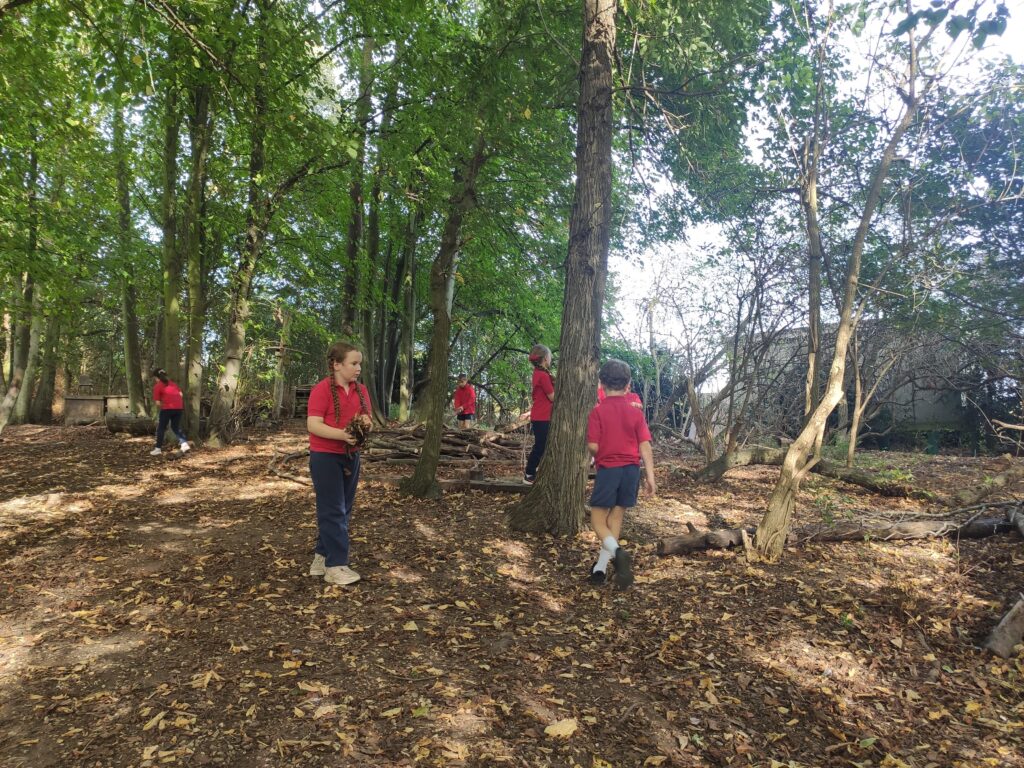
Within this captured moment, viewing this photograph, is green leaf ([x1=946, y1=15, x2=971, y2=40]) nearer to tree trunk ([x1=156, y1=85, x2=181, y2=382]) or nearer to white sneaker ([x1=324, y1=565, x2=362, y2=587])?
white sneaker ([x1=324, y1=565, x2=362, y2=587])

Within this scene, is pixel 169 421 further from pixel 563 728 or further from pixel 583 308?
pixel 563 728

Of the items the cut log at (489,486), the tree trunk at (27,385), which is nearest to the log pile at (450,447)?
the cut log at (489,486)

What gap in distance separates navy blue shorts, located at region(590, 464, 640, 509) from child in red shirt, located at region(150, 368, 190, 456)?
945cm

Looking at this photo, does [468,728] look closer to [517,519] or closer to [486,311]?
[517,519]

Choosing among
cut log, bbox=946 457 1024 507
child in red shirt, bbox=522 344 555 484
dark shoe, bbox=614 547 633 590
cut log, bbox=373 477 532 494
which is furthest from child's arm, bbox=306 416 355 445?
cut log, bbox=946 457 1024 507

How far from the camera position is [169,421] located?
36.8 ft

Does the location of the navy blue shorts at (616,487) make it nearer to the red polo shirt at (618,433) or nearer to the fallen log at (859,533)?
the red polo shirt at (618,433)

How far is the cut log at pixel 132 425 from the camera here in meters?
13.5

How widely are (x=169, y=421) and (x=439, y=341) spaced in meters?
7.18

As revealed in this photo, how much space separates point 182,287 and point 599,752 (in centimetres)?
1339

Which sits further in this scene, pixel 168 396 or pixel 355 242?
pixel 355 242

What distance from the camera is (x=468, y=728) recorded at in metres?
2.74

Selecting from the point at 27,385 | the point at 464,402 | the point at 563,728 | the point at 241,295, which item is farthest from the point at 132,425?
the point at 563,728

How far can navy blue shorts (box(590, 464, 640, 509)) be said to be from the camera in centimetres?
469
